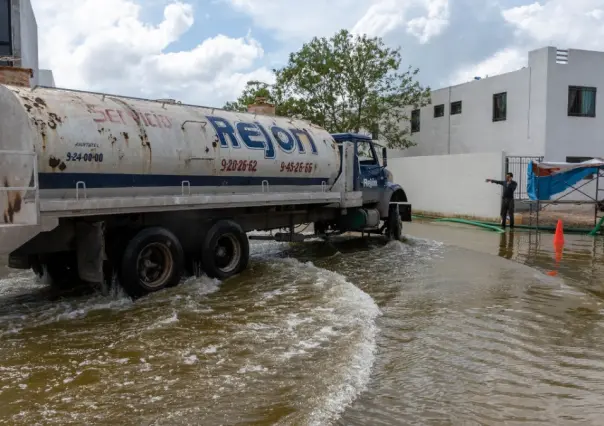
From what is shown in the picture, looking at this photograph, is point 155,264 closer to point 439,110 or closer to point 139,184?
point 139,184

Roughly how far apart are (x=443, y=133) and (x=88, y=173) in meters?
24.2

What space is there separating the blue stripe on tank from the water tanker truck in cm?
1

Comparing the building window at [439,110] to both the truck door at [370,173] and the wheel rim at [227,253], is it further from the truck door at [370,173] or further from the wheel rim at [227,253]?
the wheel rim at [227,253]

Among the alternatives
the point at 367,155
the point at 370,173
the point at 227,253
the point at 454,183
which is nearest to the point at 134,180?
the point at 227,253

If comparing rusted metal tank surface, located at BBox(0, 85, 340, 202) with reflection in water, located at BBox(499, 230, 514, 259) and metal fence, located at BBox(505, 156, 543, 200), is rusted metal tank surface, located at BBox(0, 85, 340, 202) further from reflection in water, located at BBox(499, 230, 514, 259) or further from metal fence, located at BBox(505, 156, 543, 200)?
metal fence, located at BBox(505, 156, 543, 200)

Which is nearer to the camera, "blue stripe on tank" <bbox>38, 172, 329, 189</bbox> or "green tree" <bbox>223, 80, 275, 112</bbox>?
"blue stripe on tank" <bbox>38, 172, 329, 189</bbox>

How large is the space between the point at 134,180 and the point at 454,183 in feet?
50.9

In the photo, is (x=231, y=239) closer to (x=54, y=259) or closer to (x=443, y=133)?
(x=54, y=259)

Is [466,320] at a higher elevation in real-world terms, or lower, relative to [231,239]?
lower

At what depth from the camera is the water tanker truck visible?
6.83 m

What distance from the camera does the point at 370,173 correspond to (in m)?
13.6

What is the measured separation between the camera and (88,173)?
24.5 ft

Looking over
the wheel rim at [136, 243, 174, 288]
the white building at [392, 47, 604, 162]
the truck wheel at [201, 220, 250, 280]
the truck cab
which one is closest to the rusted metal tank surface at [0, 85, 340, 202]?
the truck wheel at [201, 220, 250, 280]

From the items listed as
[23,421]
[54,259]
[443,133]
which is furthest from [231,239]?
[443,133]
